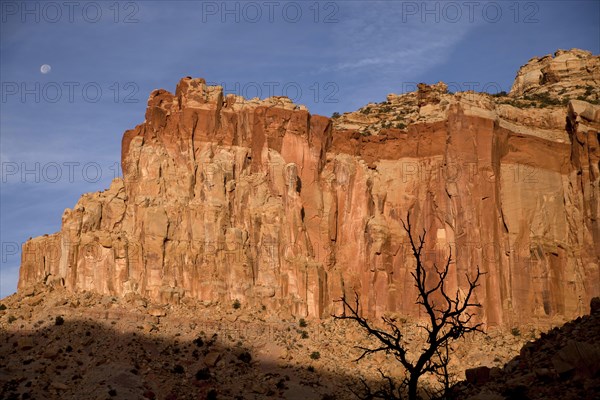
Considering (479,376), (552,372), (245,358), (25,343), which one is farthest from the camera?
(245,358)

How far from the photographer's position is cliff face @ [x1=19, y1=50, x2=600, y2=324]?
66.2m

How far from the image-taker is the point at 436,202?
7125 cm

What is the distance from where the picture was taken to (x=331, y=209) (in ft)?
238

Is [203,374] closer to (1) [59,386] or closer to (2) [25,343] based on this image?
(1) [59,386]

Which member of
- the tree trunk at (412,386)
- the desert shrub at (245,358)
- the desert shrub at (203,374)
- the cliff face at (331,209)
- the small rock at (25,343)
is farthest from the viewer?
the cliff face at (331,209)

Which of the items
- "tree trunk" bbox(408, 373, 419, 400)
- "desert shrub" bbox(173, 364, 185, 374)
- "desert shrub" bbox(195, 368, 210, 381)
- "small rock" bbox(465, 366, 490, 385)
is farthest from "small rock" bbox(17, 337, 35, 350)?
"tree trunk" bbox(408, 373, 419, 400)

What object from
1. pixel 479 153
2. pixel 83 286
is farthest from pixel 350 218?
pixel 83 286

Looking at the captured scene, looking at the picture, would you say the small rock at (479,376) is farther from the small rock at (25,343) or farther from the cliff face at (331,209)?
the cliff face at (331,209)

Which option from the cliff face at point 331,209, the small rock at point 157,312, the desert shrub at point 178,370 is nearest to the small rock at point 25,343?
the cliff face at point 331,209

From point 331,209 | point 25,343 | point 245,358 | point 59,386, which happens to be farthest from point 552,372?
point 331,209

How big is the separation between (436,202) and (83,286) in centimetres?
2897

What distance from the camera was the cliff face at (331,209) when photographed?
66.2m

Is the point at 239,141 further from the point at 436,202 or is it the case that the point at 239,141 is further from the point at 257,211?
the point at 436,202

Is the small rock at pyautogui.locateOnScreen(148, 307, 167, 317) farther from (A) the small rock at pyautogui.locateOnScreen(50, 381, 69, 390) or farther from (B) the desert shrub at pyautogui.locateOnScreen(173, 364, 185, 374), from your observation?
(A) the small rock at pyautogui.locateOnScreen(50, 381, 69, 390)
